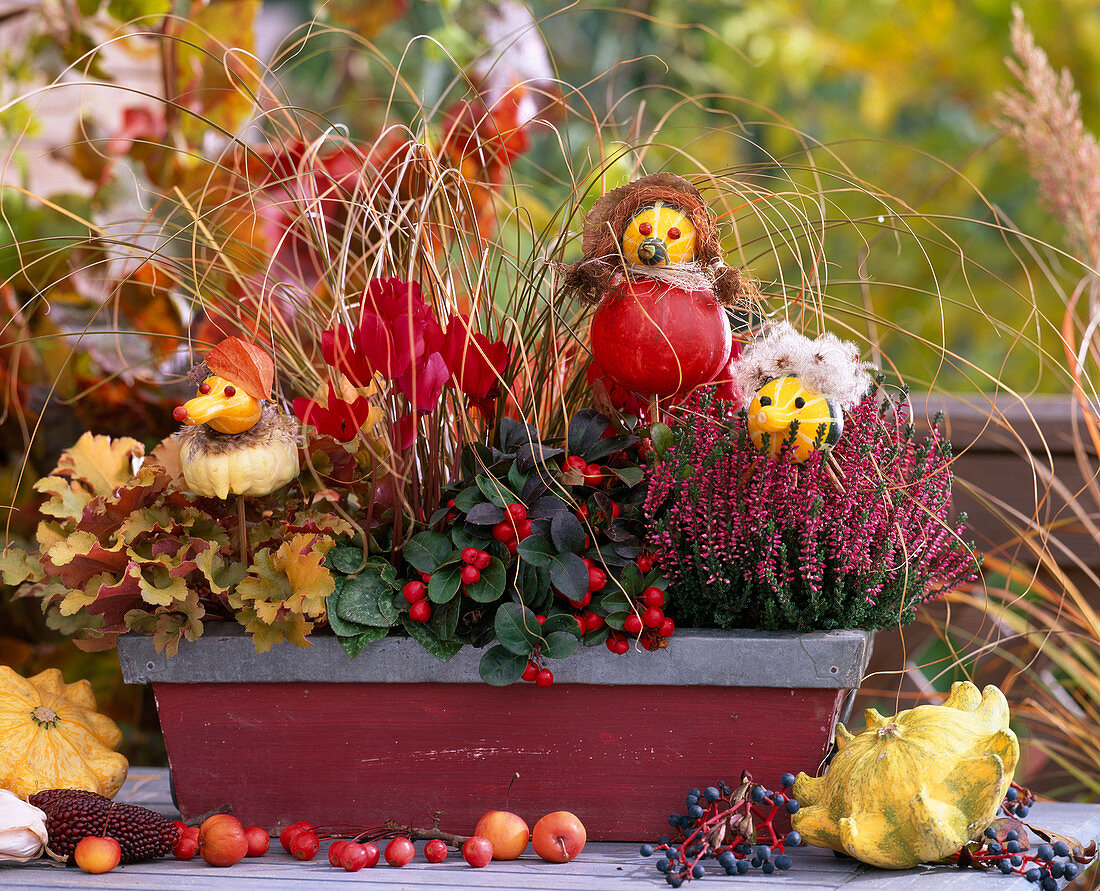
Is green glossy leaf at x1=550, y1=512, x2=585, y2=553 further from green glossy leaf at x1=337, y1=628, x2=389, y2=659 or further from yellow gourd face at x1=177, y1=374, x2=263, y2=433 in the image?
yellow gourd face at x1=177, y1=374, x2=263, y2=433

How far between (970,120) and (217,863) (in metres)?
3.54

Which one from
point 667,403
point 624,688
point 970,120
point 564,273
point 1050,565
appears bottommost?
point 624,688

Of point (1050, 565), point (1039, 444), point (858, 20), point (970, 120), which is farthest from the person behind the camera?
point (970, 120)

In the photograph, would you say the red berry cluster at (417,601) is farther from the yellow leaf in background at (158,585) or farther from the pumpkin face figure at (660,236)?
the pumpkin face figure at (660,236)

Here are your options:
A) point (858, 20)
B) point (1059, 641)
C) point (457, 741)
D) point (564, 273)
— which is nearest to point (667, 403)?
point (564, 273)

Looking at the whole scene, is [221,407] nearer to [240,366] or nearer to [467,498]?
[240,366]

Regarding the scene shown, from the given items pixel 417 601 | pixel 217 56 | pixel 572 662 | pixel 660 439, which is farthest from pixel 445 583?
pixel 217 56

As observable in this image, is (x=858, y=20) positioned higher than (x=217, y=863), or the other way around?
(x=858, y=20)

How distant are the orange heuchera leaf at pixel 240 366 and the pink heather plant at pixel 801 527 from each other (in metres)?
0.36

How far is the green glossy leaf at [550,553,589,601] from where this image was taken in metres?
0.82

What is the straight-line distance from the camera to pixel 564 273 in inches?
34.5

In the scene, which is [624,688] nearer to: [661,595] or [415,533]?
[661,595]

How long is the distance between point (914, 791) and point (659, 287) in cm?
46

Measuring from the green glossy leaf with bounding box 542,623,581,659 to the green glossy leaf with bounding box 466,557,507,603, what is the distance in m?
0.06
